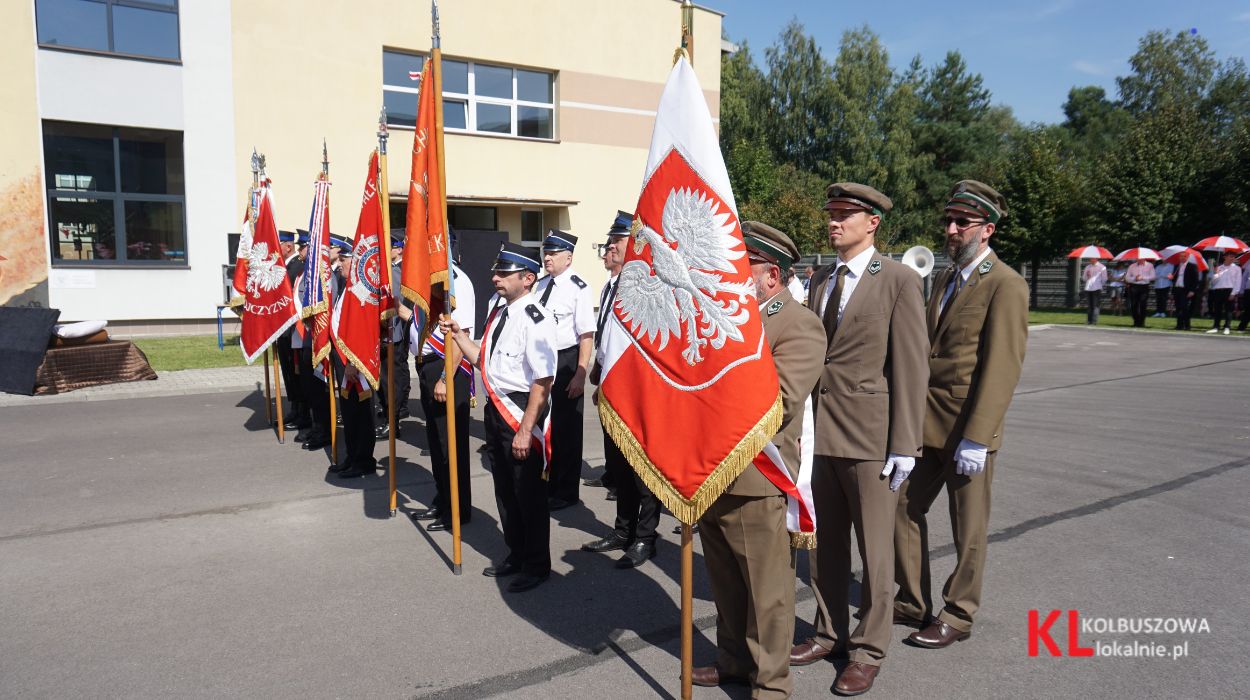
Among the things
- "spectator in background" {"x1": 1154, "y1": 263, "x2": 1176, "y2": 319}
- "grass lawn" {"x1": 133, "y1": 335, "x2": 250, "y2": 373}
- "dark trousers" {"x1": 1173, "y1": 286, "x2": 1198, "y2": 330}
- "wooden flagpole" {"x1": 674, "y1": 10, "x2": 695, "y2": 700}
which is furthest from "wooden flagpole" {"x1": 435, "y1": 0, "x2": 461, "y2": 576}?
"spectator in background" {"x1": 1154, "y1": 263, "x2": 1176, "y2": 319}

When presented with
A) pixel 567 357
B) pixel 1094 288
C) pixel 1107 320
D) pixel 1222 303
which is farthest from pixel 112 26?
pixel 1107 320

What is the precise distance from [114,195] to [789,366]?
18.3 meters

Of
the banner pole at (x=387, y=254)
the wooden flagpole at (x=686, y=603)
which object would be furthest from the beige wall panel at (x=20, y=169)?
the wooden flagpole at (x=686, y=603)

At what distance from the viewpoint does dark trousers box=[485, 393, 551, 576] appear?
484 centimetres

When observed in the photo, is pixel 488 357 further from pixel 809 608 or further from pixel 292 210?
pixel 292 210

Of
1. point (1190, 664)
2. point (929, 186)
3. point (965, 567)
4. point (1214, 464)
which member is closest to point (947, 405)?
point (965, 567)

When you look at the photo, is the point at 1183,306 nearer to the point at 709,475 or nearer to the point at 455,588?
the point at 455,588

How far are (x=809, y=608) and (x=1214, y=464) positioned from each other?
212 inches

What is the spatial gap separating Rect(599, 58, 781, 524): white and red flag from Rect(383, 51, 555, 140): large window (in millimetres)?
17024

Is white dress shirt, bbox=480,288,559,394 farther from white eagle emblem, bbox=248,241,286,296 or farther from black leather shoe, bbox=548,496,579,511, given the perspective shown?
white eagle emblem, bbox=248,241,286,296

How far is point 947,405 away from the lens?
399 centimetres

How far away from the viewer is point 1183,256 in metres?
21.2

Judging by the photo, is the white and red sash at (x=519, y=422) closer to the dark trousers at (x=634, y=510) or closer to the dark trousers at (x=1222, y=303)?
the dark trousers at (x=634, y=510)

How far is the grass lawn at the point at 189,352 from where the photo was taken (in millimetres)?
13797
